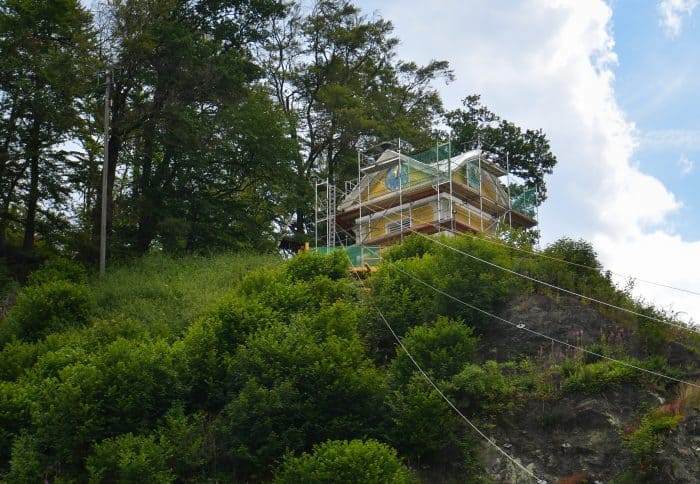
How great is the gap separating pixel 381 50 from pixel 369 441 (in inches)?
1286

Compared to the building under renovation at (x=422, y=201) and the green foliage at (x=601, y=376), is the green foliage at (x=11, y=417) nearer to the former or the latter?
the green foliage at (x=601, y=376)

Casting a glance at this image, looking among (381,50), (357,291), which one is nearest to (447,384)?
(357,291)

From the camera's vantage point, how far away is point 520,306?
23.7 metres

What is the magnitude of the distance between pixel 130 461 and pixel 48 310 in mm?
10081

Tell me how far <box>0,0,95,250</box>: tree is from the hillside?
12266mm

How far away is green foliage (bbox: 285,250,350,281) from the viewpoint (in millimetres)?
26797

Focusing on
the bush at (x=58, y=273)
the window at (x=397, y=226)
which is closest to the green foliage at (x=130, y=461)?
the bush at (x=58, y=273)

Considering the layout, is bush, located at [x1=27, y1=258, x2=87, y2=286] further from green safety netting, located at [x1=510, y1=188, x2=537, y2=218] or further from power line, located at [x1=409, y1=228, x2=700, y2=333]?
green safety netting, located at [x1=510, y1=188, x2=537, y2=218]

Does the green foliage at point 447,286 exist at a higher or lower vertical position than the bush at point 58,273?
lower

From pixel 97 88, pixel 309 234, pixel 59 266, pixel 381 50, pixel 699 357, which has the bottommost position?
pixel 699 357

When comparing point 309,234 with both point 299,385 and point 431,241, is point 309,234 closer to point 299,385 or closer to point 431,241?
point 431,241

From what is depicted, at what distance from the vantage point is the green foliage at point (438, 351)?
20.0 metres

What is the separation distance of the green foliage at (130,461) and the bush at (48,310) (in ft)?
27.7

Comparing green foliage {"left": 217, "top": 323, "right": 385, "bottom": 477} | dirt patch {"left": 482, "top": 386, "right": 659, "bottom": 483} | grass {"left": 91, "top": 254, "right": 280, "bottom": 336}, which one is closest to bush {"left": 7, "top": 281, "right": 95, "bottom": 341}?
grass {"left": 91, "top": 254, "right": 280, "bottom": 336}
